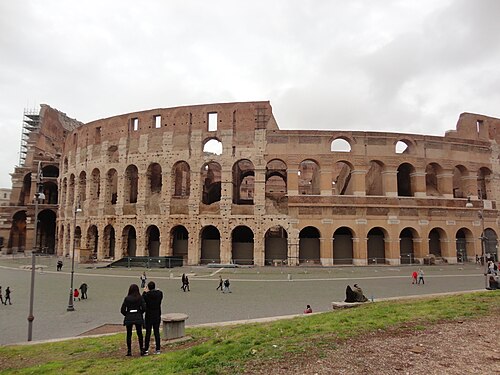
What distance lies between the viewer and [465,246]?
34.2 meters

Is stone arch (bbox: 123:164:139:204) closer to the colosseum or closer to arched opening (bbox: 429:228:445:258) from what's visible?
the colosseum

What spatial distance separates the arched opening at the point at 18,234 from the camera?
50.6 m

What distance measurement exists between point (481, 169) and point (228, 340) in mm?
38697

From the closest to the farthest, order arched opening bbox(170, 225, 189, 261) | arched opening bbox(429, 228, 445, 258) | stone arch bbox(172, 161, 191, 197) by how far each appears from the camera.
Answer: arched opening bbox(429, 228, 445, 258)
arched opening bbox(170, 225, 189, 261)
stone arch bbox(172, 161, 191, 197)

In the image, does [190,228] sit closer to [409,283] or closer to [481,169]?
[409,283]

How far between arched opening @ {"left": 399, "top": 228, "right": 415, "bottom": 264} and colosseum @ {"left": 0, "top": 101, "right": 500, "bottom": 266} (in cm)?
10

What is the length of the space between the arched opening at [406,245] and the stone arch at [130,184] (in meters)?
29.3

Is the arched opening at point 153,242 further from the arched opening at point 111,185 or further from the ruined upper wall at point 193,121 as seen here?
the ruined upper wall at point 193,121

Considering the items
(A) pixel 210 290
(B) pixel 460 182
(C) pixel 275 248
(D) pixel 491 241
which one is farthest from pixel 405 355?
(D) pixel 491 241

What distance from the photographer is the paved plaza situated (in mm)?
13000

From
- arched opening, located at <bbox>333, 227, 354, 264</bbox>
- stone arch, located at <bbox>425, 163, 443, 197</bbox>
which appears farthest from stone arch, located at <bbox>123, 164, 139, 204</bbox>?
stone arch, located at <bbox>425, 163, 443, 197</bbox>

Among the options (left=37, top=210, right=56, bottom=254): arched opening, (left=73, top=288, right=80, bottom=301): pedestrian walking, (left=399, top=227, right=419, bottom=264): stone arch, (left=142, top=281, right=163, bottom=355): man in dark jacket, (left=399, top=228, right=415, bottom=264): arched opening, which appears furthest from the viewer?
(left=37, top=210, right=56, bottom=254): arched opening

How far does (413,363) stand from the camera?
5.27 m

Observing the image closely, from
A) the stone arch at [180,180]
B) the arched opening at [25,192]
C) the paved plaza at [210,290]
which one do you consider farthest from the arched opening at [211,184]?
the arched opening at [25,192]
